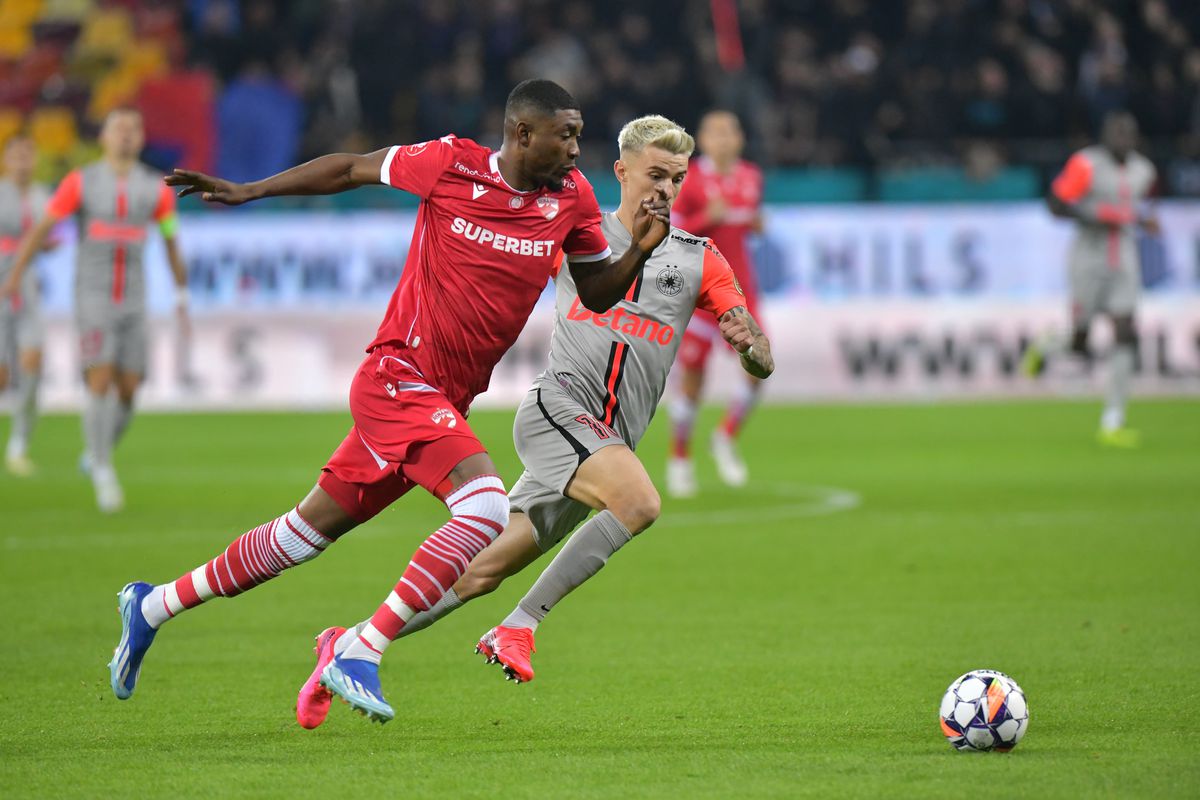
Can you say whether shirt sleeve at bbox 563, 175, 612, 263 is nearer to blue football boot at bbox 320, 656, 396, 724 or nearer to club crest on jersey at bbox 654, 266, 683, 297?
club crest on jersey at bbox 654, 266, 683, 297

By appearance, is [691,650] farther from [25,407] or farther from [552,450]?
[25,407]

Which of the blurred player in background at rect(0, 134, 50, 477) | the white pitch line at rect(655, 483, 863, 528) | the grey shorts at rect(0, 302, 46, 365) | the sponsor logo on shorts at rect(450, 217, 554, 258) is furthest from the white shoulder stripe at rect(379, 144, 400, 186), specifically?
the grey shorts at rect(0, 302, 46, 365)

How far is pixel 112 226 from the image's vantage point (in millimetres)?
12758

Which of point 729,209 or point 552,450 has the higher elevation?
point 729,209

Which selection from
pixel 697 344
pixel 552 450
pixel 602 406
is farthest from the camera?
pixel 697 344

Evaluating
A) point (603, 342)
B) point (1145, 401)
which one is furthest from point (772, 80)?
point (603, 342)

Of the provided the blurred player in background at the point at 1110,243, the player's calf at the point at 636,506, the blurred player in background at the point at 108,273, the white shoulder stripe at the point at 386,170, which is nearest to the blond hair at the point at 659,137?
the white shoulder stripe at the point at 386,170

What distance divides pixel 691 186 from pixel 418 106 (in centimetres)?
1048

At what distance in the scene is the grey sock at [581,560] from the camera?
6.63 m

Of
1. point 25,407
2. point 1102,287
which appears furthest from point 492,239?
point 1102,287

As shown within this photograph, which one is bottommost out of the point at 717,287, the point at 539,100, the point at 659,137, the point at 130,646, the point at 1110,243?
the point at 130,646

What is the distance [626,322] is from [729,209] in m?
6.99

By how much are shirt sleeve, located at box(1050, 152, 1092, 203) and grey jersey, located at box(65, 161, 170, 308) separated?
27.7 ft

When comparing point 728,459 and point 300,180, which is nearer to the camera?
point 300,180
